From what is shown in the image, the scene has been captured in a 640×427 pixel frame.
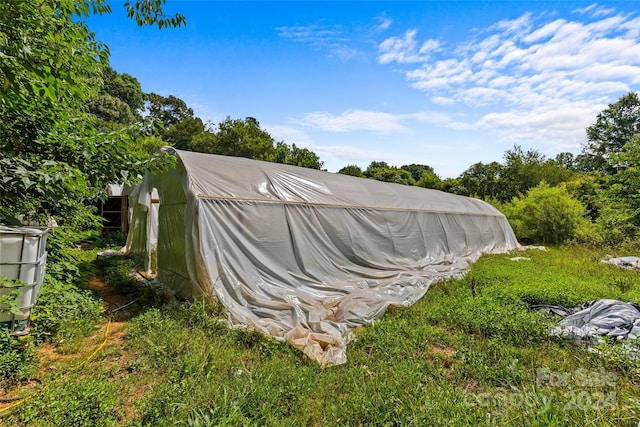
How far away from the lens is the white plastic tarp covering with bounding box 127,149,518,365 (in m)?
4.08

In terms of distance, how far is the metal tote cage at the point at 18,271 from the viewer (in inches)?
90.6

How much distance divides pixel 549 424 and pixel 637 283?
18.8ft

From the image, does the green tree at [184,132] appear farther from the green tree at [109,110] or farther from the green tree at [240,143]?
the green tree at [109,110]

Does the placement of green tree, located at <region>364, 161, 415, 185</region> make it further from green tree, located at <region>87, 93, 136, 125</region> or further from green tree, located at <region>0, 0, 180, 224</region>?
green tree, located at <region>0, 0, 180, 224</region>

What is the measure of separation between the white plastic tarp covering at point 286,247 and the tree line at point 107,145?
1.12 m

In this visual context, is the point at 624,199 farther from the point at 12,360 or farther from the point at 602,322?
the point at 12,360

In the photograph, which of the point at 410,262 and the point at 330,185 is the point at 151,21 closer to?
the point at 330,185

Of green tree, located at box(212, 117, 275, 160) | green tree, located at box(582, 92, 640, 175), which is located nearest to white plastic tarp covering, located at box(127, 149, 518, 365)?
green tree, located at box(212, 117, 275, 160)

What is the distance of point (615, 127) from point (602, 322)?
31342 mm

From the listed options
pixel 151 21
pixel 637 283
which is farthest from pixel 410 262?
pixel 151 21

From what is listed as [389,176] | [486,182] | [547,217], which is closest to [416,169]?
[389,176]

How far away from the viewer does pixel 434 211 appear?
909cm

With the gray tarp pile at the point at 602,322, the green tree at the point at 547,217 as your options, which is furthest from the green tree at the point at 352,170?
the gray tarp pile at the point at 602,322

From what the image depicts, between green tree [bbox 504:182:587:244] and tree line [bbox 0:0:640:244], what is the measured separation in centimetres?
4
